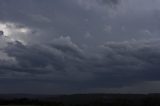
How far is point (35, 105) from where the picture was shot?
160m

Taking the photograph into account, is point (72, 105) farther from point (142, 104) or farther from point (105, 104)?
point (142, 104)

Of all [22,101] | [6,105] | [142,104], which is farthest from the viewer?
[22,101]

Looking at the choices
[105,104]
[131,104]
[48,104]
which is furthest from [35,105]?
[131,104]

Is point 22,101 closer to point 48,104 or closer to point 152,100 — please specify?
point 48,104

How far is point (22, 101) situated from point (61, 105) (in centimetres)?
2762

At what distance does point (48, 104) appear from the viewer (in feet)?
537

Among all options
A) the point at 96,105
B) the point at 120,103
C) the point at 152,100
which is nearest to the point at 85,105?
the point at 96,105

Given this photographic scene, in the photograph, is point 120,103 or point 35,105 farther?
point 120,103

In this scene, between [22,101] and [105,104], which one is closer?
[105,104]

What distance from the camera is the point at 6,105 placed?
6147 inches

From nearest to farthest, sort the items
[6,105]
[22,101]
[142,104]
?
[6,105] < [142,104] < [22,101]

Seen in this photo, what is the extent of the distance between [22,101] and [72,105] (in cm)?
2535

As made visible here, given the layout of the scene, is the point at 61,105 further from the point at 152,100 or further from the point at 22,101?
the point at 152,100

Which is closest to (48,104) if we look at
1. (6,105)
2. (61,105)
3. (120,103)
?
(61,105)
